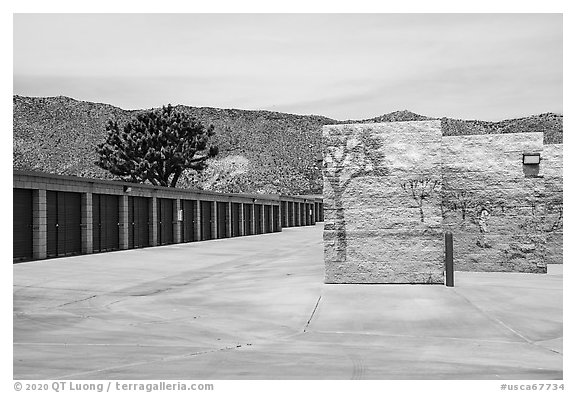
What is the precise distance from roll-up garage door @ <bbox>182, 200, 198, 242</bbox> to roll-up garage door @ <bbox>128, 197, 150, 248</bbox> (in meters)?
4.82

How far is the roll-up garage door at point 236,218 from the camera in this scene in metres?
49.2

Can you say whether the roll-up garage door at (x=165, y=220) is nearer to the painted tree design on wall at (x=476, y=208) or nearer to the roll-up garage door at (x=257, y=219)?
the roll-up garage door at (x=257, y=219)

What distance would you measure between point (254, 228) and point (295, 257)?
88.5 feet

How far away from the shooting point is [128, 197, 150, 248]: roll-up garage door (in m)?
32.7

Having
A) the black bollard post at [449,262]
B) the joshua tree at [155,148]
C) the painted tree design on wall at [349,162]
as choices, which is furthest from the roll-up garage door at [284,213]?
the black bollard post at [449,262]

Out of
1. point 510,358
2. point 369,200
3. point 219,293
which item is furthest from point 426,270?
point 510,358

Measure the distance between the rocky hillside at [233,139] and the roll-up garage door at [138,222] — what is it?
93556 millimetres

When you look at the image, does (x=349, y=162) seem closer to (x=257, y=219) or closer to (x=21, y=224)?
(x=21, y=224)

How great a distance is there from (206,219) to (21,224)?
Result: 20.0 metres

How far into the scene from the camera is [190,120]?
3440 inches

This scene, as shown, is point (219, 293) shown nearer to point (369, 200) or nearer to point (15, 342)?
point (369, 200)

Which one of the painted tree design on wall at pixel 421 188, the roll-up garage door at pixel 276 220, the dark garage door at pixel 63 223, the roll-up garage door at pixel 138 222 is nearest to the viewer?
the painted tree design on wall at pixel 421 188

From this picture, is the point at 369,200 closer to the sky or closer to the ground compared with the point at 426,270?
closer to the sky

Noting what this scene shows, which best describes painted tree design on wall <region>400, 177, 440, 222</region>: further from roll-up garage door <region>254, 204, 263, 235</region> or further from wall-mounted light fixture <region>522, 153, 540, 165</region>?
roll-up garage door <region>254, 204, 263, 235</region>
